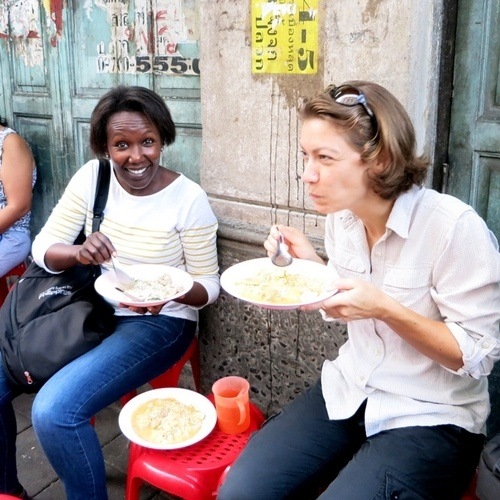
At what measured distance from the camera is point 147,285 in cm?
238

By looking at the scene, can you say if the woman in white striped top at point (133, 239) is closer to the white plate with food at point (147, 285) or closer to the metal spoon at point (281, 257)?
the white plate with food at point (147, 285)

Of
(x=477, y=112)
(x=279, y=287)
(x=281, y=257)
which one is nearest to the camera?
(x=279, y=287)

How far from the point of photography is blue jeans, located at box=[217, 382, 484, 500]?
1725mm

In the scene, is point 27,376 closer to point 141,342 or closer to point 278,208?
point 141,342

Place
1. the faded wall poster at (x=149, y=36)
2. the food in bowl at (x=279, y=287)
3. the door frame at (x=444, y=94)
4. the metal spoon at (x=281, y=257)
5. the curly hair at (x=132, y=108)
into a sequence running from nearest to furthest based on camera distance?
the food in bowl at (x=279, y=287) < the metal spoon at (x=281, y=257) < the door frame at (x=444, y=94) < the curly hair at (x=132, y=108) < the faded wall poster at (x=149, y=36)

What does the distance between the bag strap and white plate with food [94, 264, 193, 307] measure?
0.26m

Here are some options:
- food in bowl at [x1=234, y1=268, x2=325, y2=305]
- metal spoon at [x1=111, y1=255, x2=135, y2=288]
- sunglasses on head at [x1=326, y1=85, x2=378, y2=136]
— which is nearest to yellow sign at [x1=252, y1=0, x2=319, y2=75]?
sunglasses on head at [x1=326, y1=85, x2=378, y2=136]

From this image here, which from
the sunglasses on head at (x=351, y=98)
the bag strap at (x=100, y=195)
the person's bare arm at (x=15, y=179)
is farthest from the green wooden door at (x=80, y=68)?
the sunglasses on head at (x=351, y=98)

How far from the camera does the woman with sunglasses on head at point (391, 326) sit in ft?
5.65

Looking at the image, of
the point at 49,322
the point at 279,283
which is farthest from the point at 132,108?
the point at 279,283

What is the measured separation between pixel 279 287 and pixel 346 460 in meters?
0.59

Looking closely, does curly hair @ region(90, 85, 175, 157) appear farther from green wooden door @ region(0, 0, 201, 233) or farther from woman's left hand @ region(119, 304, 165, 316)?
woman's left hand @ region(119, 304, 165, 316)

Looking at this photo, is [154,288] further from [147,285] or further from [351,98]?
[351,98]

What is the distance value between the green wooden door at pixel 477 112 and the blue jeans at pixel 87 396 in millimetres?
1299
